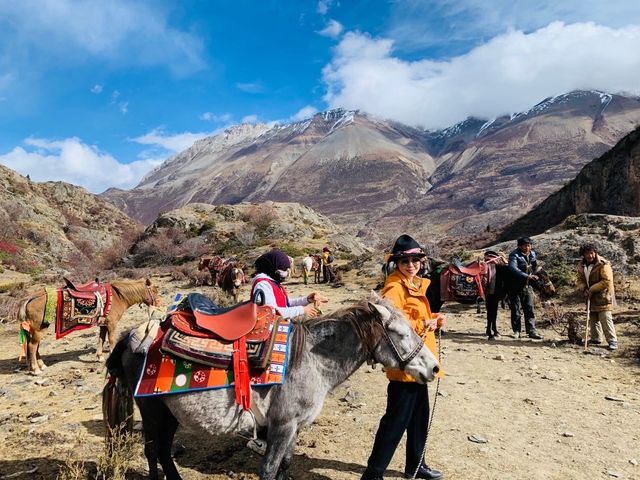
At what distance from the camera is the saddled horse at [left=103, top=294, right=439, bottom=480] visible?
294cm

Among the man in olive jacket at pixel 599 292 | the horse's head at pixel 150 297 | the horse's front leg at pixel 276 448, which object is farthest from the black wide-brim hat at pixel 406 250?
the horse's head at pixel 150 297

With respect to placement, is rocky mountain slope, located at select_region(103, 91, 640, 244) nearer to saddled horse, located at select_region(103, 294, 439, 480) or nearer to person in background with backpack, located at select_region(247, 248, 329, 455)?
person in background with backpack, located at select_region(247, 248, 329, 455)

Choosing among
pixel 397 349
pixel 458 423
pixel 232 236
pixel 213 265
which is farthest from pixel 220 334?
pixel 232 236

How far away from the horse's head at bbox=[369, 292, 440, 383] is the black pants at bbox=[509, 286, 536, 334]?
653 centimetres

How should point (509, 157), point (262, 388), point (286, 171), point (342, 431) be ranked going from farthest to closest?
1. point (286, 171)
2. point (509, 157)
3. point (342, 431)
4. point (262, 388)

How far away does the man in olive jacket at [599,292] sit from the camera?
7.39m

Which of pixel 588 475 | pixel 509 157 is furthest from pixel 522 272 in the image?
pixel 509 157

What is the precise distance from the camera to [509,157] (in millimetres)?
145875

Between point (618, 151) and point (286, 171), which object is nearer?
point (618, 151)

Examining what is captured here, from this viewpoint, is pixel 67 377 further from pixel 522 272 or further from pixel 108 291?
pixel 522 272

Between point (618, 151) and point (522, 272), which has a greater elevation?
point (618, 151)

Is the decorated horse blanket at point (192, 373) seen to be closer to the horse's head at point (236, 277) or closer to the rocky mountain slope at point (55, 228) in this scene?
the horse's head at point (236, 277)

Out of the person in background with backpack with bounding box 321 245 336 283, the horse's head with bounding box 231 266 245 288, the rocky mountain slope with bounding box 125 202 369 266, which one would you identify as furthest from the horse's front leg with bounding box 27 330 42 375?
the rocky mountain slope with bounding box 125 202 369 266

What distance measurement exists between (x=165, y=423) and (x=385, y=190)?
490ft
